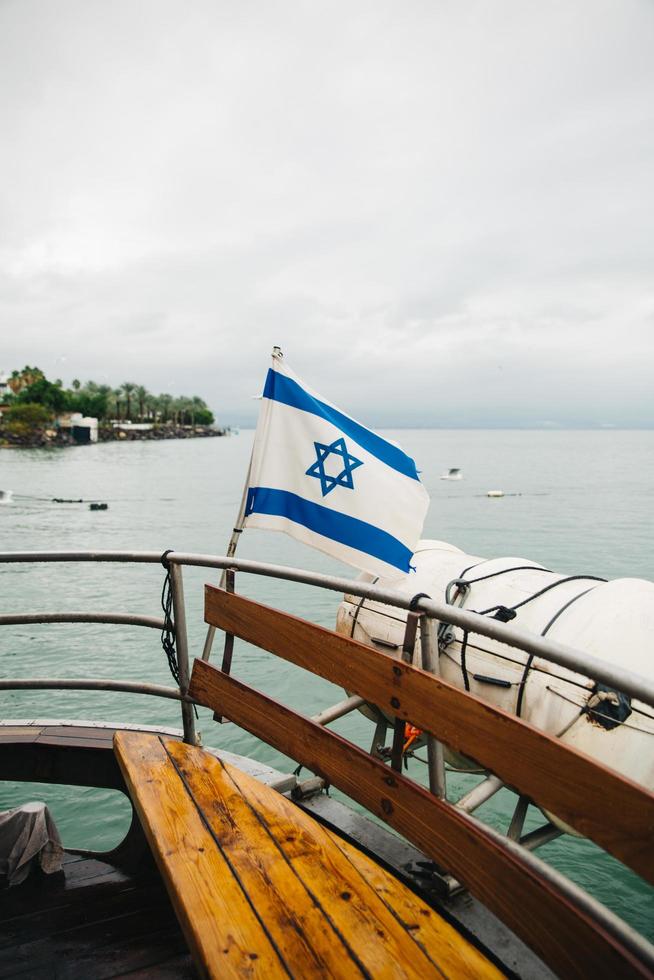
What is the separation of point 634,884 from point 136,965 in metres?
5.28

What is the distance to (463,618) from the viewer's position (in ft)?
7.34

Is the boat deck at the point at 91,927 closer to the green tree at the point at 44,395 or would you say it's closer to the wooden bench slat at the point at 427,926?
the wooden bench slat at the point at 427,926

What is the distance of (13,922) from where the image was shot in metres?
2.77

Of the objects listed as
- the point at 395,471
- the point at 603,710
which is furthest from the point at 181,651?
the point at 603,710

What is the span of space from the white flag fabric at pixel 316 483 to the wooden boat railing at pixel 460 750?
1.12 metres

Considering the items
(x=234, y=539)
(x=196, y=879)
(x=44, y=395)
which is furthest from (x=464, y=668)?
(x=44, y=395)

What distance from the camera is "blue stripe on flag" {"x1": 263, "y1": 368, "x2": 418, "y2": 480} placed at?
4.40 metres

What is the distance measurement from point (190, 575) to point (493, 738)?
18.7 meters

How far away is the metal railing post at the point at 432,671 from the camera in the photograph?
2422 millimetres

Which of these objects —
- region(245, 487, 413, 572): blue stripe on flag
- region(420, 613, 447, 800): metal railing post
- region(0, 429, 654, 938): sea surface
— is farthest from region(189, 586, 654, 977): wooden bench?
region(0, 429, 654, 938): sea surface

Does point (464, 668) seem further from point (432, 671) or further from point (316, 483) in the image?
point (432, 671)

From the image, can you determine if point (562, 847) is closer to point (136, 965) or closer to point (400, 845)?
point (400, 845)

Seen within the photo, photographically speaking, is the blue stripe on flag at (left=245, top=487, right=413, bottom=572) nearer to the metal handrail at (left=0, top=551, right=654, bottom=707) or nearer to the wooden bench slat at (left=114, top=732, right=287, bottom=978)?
the metal handrail at (left=0, top=551, right=654, bottom=707)

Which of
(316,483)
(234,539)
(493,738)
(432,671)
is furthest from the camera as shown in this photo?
(316,483)
